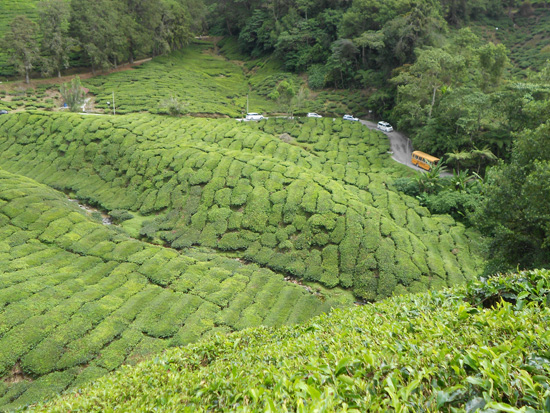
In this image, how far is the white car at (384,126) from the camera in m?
40.6

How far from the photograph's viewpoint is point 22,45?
45.7 meters

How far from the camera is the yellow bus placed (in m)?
31.4

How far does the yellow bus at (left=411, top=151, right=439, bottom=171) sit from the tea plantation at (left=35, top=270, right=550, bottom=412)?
26.5 metres

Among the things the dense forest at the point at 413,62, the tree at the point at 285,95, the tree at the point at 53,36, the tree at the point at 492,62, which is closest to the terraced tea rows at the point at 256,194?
the dense forest at the point at 413,62

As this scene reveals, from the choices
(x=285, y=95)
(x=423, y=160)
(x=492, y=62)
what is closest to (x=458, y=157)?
(x=423, y=160)

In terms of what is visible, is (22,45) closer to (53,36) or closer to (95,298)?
(53,36)

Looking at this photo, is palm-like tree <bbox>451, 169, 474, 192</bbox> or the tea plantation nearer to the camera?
the tea plantation

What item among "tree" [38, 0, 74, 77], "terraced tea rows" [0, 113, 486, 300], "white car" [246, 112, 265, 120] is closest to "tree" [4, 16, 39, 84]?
"tree" [38, 0, 74, 77]

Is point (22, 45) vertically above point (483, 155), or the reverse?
point (22, 45)

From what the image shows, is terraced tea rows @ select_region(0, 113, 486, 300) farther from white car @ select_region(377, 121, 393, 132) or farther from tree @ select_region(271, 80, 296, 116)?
tree @ select_region(271, 80, 296, 116)

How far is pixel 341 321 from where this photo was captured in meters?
7.96

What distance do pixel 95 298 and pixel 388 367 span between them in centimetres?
1375

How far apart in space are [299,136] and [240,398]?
35019mm

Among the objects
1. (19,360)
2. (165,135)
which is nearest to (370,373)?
(19,360)
